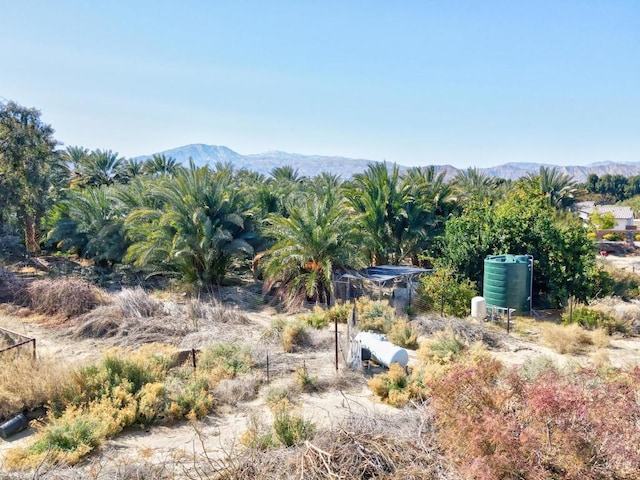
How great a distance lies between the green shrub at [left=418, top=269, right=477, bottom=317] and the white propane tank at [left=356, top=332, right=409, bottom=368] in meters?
4.52

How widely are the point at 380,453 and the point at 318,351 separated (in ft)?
16.4

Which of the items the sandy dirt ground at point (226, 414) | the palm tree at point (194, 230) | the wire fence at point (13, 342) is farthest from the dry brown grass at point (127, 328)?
the palm tree at point (194, 230)

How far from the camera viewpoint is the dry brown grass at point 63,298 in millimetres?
12094

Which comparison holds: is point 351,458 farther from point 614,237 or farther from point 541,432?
point 614,237

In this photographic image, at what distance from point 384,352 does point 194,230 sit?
937 centimetres

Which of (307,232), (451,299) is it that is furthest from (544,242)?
(307,232)

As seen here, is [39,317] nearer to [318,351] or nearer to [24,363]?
[24,363]

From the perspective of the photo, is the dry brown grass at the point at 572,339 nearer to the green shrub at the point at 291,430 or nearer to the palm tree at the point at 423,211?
the green shrub at the point at 291,430

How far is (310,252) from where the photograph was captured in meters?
13.9

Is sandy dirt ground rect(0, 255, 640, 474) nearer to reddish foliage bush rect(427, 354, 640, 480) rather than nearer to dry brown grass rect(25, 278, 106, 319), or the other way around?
reddish foliage bush rect(427, 354, 640, 480)

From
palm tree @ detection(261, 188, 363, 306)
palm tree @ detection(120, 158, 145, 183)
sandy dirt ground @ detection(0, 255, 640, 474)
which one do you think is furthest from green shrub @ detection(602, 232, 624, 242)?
palm tree @ detection(120, 158, 145, 183)

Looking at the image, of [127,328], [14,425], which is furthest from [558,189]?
[14,425]

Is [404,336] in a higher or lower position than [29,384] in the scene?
lower

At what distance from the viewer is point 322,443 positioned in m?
4.96
